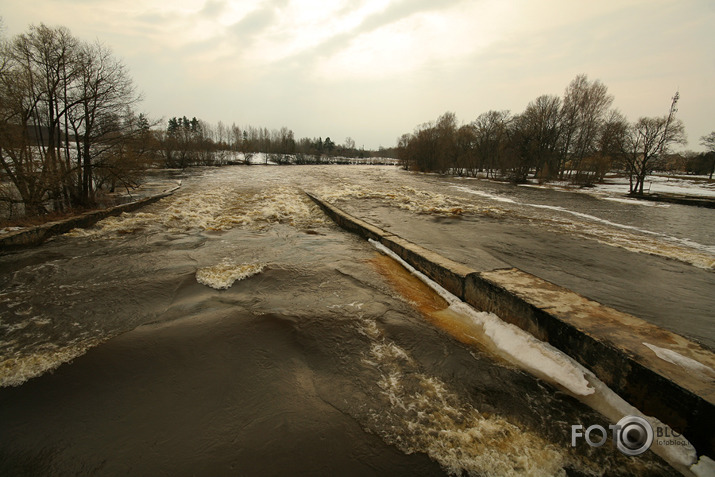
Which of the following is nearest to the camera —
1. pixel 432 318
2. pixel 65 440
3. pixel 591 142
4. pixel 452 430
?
pixel 65 440

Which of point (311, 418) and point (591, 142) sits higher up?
point (591, 142)

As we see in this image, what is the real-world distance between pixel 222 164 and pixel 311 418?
73623 millimetres

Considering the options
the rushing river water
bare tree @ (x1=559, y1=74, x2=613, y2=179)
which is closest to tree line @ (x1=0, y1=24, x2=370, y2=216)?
the rushing river water

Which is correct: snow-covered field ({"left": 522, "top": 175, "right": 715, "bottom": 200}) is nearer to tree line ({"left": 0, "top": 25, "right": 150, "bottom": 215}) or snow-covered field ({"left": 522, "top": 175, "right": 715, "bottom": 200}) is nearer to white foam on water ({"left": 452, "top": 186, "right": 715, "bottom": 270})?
white foam on water ({"left": 452, "top": 186, "right": 715, "bottom": 270})

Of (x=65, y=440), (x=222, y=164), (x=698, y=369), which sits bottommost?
(x=65, y=440)

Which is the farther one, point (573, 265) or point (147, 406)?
point (573, 265)

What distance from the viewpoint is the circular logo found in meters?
2.12

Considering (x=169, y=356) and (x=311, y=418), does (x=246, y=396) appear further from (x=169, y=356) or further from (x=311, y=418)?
(x=169, y=356)

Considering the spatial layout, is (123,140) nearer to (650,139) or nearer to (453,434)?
(453,434)

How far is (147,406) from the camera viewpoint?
243 centimetres

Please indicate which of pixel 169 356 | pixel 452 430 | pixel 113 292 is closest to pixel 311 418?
pixel 452 430

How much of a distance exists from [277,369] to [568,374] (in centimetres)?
297

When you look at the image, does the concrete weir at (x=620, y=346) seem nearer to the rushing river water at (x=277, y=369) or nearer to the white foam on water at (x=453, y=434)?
the rushing river water at (x=277, y=369)

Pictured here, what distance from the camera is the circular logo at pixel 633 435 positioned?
6.96ft
